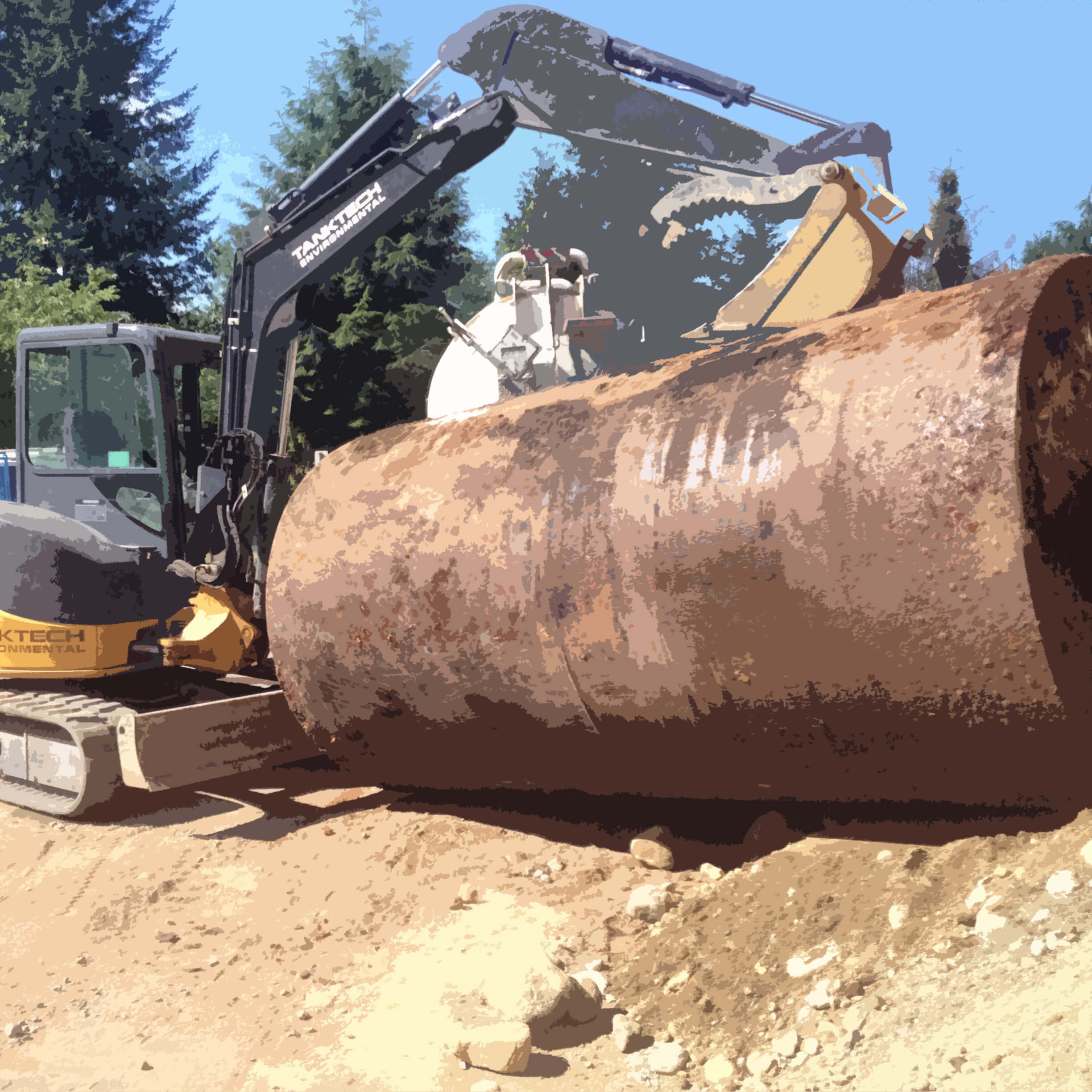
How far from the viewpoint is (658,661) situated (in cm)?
362

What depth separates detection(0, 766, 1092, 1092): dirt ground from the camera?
2672 mm

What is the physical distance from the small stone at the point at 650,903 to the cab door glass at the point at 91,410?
413cm

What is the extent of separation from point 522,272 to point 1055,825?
7.49 meters

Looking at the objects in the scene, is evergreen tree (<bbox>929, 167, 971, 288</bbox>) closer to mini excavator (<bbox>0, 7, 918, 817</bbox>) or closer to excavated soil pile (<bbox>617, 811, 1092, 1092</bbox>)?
mini excavator (<bbox>0, 7, 918, 817</bbox>)

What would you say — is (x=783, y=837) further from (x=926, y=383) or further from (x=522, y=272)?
(x=522, y=272)

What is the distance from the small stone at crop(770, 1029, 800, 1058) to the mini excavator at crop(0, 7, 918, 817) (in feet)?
11.6

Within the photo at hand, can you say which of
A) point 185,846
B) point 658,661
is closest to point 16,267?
point 185,846

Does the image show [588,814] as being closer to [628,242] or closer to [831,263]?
[831,263]

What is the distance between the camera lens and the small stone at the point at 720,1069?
110 inches

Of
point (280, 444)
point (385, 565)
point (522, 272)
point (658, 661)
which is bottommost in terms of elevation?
point (658, 661)

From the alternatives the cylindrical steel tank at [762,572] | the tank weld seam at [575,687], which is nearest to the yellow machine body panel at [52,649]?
the cylindrical steel tank at [762,572]

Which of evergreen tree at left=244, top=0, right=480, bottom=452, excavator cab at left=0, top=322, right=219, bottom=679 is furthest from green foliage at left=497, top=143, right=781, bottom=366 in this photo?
excavator cab at left=0, top=322, right=219, bottom=679

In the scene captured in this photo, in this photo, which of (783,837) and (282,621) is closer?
(783,837)

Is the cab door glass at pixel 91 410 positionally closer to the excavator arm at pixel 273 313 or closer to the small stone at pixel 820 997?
the excavator arm at pixel 273 313
